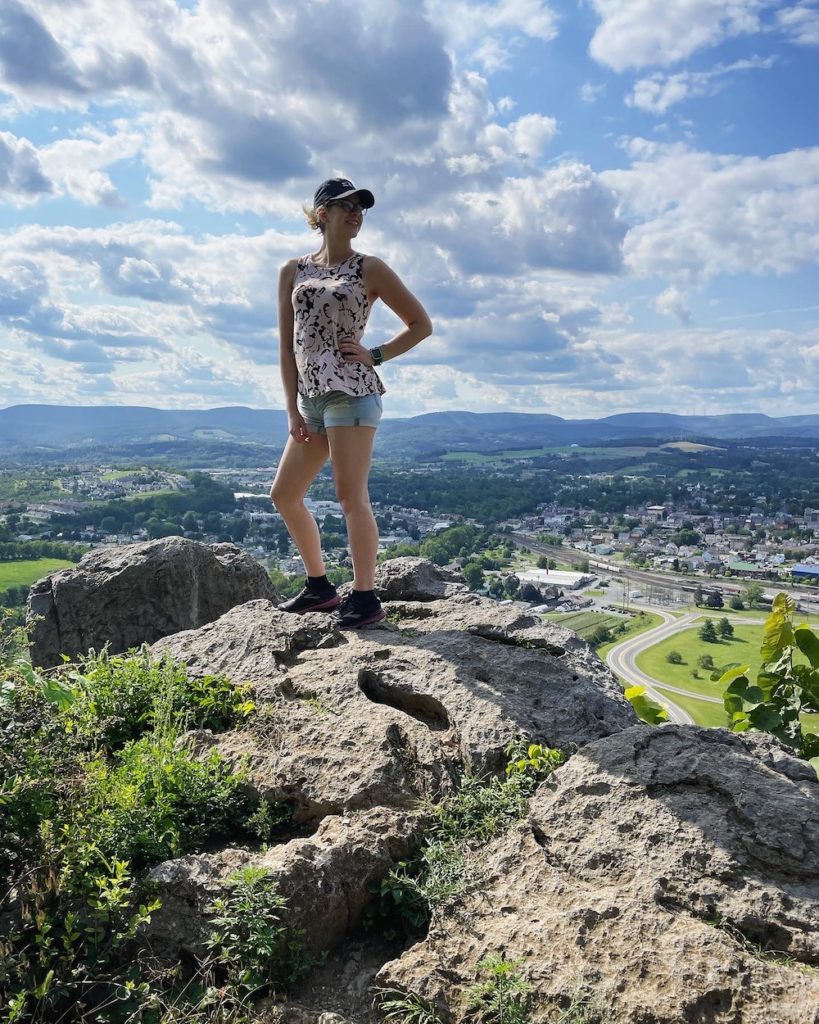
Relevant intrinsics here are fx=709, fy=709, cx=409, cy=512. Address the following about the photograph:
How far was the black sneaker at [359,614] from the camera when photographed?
586 centimetres

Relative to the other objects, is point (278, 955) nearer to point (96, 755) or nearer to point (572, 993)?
point (572, 993)

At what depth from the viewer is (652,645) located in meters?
42.3

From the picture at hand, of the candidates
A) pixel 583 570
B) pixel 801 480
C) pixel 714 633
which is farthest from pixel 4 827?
pixel 801 480

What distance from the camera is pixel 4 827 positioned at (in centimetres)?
301

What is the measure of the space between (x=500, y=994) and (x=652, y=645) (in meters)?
42.6

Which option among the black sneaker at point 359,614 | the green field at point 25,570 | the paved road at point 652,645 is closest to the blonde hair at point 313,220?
the black sneaker at point 359,614

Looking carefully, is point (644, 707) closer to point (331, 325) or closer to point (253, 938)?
point (253, 938)

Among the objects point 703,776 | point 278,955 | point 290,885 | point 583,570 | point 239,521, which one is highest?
point 703,776

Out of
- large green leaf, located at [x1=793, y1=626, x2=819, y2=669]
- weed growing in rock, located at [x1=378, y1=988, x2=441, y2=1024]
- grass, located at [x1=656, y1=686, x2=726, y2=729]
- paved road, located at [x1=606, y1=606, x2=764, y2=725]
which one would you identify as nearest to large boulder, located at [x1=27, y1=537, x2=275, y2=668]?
weed growing in rock, located at [x1=378, y1=988, x2=441, y2=1024]

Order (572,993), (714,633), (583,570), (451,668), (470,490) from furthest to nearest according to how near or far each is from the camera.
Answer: (470,490) → (583,570) → (714,633) → (451,668) → (572,993)

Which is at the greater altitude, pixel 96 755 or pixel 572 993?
pixel 96 755

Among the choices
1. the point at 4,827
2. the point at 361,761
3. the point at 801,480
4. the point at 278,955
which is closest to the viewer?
the point at 278,955

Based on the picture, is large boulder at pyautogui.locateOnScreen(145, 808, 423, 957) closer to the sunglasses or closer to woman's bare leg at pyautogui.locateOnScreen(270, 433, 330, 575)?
woman's bare leg at pyautogui.locateOnScreen(270, 433, 330, 575)

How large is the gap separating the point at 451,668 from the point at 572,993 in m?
2.44
